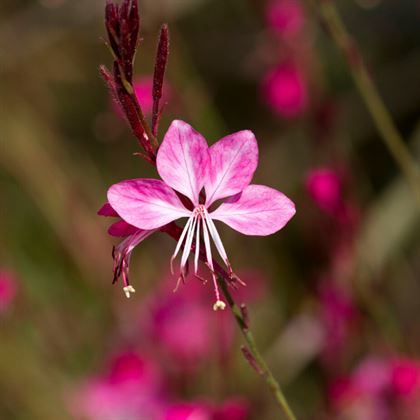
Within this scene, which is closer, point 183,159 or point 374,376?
point 183,159

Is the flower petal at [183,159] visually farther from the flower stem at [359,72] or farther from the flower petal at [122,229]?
the flower stem at [359,72]

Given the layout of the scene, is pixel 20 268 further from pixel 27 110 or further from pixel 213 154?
pixel 213 154

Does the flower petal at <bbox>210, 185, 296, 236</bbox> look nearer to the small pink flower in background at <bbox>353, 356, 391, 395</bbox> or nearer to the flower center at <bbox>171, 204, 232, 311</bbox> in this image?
the flower center at <bbox>171, 204, 232, 311</bbox>

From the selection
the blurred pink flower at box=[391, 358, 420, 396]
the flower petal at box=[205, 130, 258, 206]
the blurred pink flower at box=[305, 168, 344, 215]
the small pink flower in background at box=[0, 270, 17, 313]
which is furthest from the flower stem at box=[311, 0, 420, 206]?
the small pink flower in background at box=[0, 270, 17, 313]

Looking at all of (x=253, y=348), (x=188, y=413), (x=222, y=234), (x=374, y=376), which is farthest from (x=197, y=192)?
(x=222, y=234)

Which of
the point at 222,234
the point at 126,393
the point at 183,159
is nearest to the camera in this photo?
the point at 183,159

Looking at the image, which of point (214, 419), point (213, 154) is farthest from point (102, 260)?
point (213, 154)

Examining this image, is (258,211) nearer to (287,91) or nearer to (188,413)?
(188,413)
